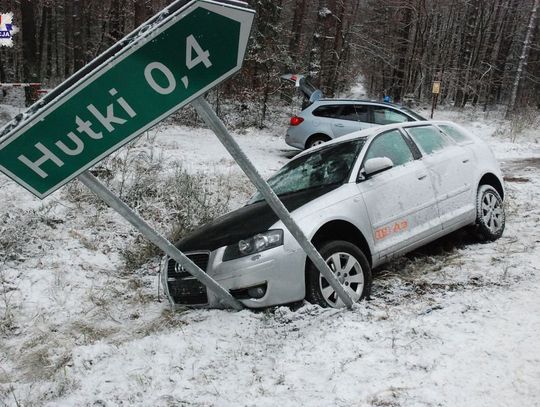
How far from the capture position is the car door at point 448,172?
529 centimetres

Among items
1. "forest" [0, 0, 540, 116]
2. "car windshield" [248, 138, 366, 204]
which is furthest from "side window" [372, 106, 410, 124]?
"car windshield" [248, 138, 366, 204]

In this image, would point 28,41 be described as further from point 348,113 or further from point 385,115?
point 385,115

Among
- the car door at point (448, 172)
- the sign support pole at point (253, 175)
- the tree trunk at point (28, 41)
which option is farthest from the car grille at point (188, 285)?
the tree trunk at point (28, 41)

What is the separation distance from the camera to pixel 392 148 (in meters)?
5.20

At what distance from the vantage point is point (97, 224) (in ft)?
22.3

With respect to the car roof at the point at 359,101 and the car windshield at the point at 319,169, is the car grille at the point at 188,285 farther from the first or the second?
→ the car roof at the point at 359,101

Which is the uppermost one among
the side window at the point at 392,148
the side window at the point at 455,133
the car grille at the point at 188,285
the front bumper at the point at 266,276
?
the side window at the point at 455,133

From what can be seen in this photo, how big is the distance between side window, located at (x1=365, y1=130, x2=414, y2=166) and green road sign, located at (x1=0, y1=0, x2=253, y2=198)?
2.55 meters

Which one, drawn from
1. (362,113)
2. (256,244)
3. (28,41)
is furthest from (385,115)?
(28,41)

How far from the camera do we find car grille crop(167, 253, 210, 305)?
4309 millimetres

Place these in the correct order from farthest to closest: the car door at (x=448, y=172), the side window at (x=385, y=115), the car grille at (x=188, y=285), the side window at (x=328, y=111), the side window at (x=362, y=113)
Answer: the side window at (x=328, y=111)
the side window at (x=362, y=113)
the side window at (x=385, y=115)
the car door at (x=448, y=172)
the car grille at (x=188, y=285)

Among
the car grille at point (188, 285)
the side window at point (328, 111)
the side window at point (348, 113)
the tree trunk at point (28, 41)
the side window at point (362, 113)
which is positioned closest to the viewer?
the car grille at point (188, 285)

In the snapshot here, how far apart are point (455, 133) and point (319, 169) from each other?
2.08 meters

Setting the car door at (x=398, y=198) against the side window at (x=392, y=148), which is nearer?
the car door at (x=398, y=198)
